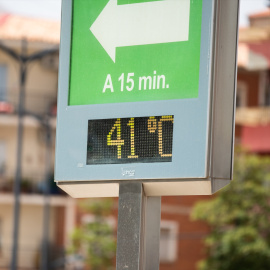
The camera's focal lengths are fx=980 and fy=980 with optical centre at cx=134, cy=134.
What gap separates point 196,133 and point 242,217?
25.1 metres

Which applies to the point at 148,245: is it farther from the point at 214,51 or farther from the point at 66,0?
the point at 66,0

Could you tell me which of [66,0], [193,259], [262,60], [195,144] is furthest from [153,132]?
[193,259]

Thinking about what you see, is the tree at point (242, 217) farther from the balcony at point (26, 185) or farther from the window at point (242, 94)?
the balcony at point (26, 185)

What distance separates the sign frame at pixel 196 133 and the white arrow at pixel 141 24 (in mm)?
201

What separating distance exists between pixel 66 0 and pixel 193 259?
33755 mm

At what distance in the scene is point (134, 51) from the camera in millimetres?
6762

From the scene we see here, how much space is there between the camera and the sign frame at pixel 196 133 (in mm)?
6430

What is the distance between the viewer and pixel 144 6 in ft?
22.3

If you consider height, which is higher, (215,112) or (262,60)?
(262,60)

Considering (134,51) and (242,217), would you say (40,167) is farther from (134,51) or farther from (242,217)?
(134,51)

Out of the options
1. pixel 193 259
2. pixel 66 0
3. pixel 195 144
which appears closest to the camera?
pixel 195 144

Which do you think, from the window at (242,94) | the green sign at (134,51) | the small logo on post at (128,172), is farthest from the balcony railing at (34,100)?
the small logo on post at (128,172)

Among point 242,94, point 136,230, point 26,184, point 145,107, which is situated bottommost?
point 136,230

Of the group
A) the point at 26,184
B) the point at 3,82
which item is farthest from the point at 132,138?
the point at 3,82
